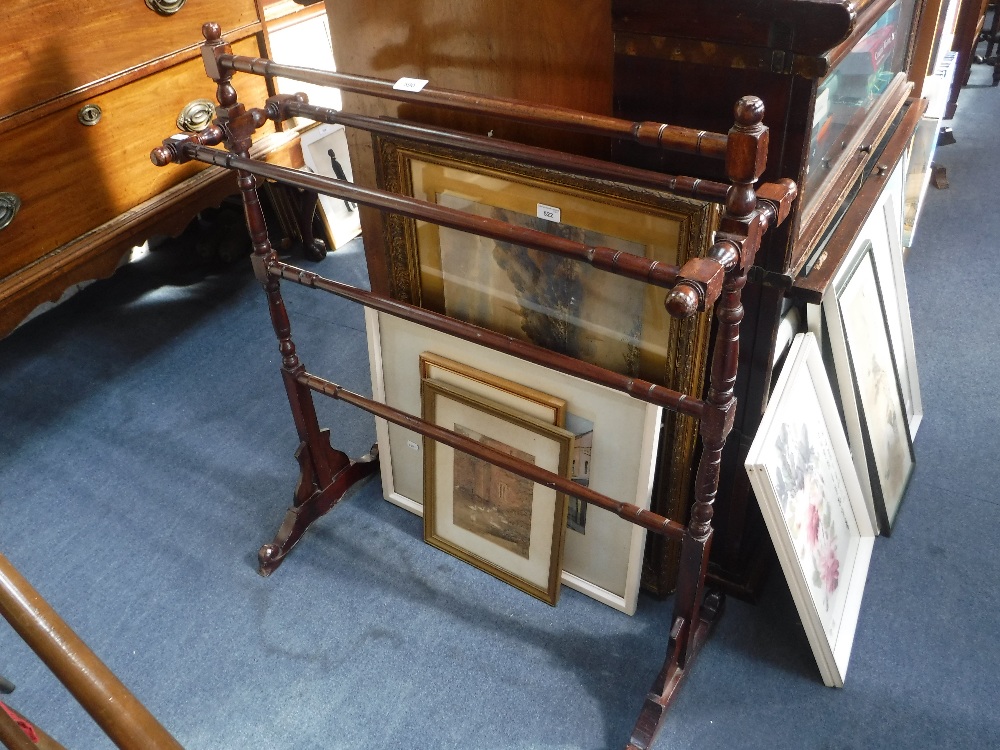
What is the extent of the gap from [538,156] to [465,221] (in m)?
0.14

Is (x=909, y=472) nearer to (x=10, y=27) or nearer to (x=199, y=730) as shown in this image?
(x=199, y=730)

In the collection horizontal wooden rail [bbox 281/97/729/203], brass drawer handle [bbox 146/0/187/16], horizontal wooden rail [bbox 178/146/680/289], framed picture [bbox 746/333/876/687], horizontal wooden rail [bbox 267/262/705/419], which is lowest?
framed picture [bbox 746/333/876/687]

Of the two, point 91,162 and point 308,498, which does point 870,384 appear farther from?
point 91,162

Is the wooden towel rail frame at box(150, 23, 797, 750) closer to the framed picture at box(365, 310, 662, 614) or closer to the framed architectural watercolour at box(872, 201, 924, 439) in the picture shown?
the framed picture at box(365, 310, 662, 614)

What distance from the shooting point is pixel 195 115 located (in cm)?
209

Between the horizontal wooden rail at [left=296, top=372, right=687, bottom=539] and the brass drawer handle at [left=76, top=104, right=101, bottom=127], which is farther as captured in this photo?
the brass drawer handle at [left=76, top=104, right=101, bottom=127]

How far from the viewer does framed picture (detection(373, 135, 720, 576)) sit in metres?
1.27

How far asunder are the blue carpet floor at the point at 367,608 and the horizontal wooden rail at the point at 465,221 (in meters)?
0.87

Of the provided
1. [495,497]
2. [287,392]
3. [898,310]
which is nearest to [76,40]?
[287,392]

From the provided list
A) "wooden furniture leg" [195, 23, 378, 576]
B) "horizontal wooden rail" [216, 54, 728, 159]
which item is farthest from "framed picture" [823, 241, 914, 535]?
"wooden furniture leg" [195, 23, 378, 576]

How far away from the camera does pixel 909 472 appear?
190 cm

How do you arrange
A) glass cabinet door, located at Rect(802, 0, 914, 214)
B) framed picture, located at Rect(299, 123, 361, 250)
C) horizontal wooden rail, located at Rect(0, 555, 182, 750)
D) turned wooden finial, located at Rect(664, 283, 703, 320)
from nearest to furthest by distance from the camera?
1. horizontal wooden rail, located at Rect(0, 555, 182, 750)
2. turned wooden finial, located at Rect(664, 283, 703, 320)
3. glass cabinet door, located at Rect(802, 0, 914, 214)
4. framed picture, located at Rect(299, 123, 361, 250)

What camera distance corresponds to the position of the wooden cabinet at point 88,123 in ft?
5.74

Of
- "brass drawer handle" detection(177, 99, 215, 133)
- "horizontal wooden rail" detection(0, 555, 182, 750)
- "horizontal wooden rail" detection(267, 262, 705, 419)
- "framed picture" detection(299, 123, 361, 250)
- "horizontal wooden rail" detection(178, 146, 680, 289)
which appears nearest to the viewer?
"horizontal wooden rail" detection(0, 555, 182, 750)
